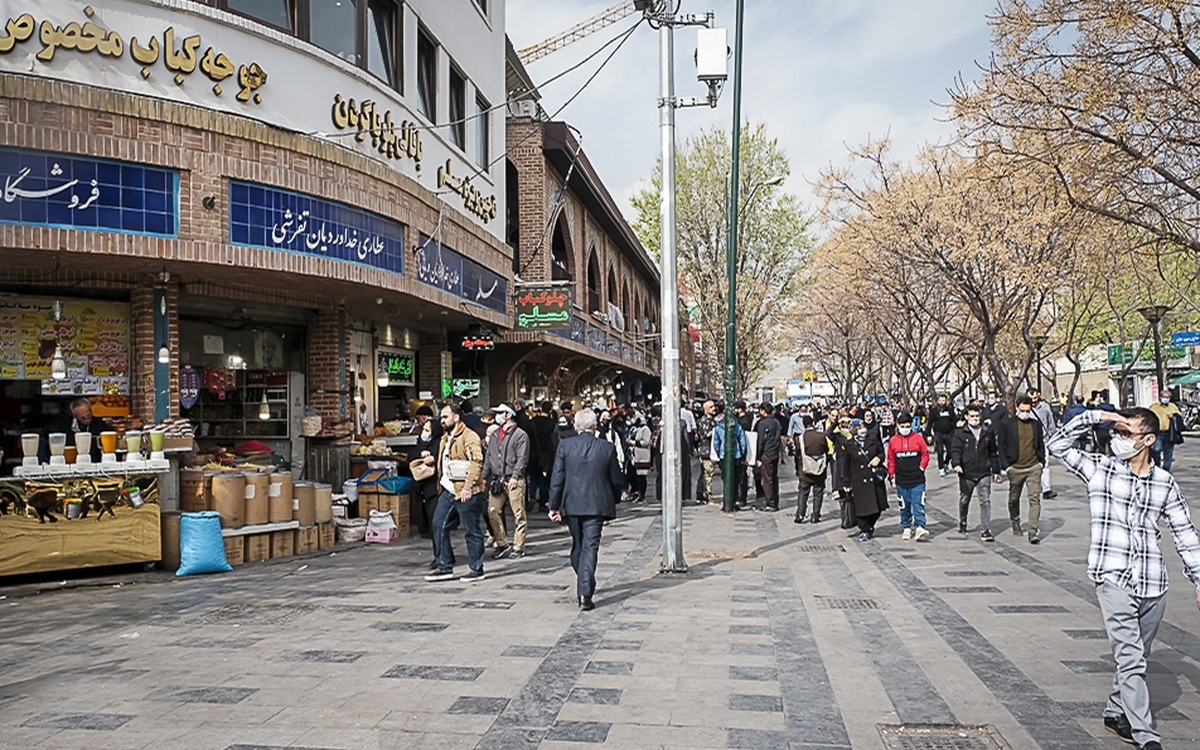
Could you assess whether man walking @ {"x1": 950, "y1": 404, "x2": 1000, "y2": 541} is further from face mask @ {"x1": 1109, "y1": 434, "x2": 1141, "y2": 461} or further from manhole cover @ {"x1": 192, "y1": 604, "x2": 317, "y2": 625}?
manhole cover @ {"x1": 192, "y1": 604, "x2": 317, "y2": 625}

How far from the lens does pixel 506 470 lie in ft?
37.6

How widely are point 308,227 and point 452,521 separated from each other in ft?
12.9

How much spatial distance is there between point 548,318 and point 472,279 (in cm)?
249

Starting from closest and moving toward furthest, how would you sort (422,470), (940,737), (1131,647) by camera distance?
(1131,647), (940,737), (422,470)

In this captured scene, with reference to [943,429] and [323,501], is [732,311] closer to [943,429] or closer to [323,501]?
[323,501]

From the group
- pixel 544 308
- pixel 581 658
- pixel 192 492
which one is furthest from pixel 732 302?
pixel 581 658

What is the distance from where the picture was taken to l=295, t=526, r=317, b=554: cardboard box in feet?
38.6

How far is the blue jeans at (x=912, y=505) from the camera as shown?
13.0 metres

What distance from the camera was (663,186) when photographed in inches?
412

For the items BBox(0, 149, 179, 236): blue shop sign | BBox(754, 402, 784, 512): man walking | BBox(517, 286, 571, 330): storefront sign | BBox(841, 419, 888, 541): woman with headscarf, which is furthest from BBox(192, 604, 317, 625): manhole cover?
BBox(517, 286, 571, 330): storefront sign

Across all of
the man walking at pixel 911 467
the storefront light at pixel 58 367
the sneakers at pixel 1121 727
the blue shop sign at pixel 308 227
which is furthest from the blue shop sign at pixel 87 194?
the sneakers at pixel 1121 727

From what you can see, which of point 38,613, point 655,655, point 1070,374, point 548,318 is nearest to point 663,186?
point 655,655

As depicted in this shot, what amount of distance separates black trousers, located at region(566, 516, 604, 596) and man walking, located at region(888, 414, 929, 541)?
224 inches

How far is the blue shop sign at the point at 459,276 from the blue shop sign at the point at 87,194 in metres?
4.18
